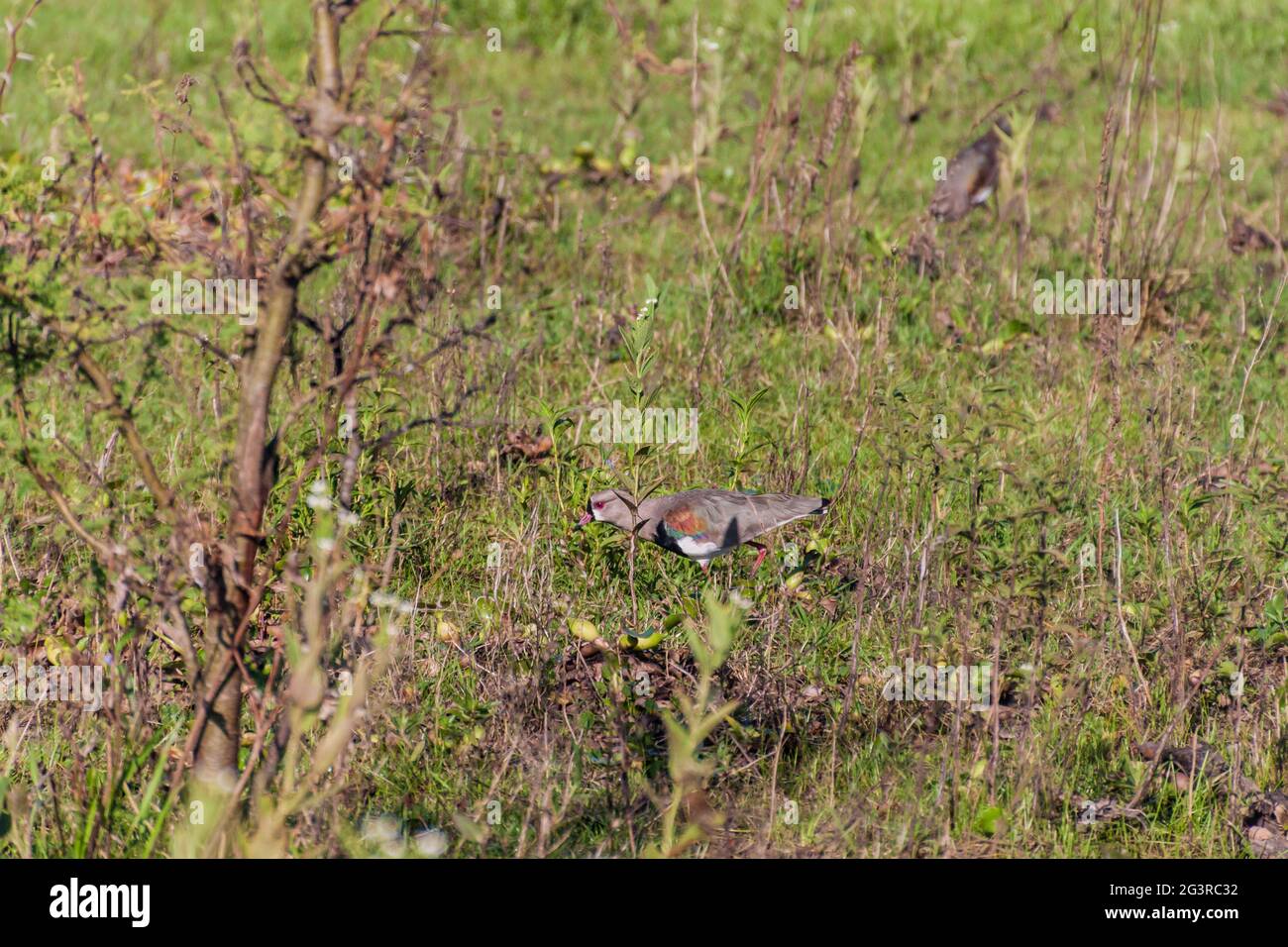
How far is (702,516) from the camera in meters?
4.24

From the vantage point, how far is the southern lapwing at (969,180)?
7086 mm

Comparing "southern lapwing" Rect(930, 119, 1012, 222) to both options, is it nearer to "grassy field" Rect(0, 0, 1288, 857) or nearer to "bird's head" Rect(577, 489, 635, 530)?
"grassy field" Rect(0, 0, 1288, 857)

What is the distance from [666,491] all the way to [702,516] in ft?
2.00

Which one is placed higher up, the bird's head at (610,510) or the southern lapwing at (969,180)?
the southern lapwing at (969,180)

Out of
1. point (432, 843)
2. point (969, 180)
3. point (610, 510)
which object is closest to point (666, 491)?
point (610, 510)

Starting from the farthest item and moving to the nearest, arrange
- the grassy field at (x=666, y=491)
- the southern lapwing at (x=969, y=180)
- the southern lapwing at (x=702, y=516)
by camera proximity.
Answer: the southern lapwing at (x=969, y=180)
the southern lapwing at (x=702, y=516)
the grassy field at (x=666, y=491)

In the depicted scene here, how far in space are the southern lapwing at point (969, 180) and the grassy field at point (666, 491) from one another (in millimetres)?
145

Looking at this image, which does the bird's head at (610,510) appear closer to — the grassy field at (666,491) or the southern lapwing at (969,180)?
the grassy field at (666,491)

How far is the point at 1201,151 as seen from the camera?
291 inches

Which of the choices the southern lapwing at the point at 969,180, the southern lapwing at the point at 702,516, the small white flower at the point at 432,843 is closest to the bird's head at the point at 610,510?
the southern lapwing at the point at 702,516

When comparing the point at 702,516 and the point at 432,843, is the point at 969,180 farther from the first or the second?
the point at 432,843

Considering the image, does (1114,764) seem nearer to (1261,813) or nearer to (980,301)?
(1261,813)
